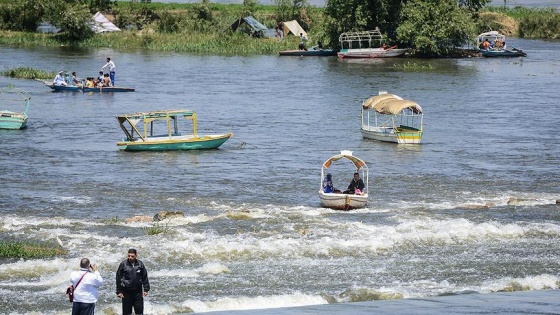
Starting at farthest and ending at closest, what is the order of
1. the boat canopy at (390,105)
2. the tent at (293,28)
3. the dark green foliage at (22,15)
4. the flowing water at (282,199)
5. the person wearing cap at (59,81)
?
the tent at (293,28) < the dark green foliage at (22,15) < the person wearing cap at (59,81) < the boat canopy at (390,105) < the flowing water at (282,199)

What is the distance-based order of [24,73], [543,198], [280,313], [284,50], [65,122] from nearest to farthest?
[280,313] → [543,198] → [65,122] → [24,73] → [284,50]

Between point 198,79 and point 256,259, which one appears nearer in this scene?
point 256,259

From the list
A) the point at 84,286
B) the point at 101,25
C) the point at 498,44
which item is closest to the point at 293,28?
the point at 101,25

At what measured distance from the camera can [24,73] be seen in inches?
2847

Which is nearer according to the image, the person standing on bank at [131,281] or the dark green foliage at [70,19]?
the person standing on bank at [131,281]

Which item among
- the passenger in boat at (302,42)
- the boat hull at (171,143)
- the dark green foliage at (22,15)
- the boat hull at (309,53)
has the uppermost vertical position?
the dark green foliage at (22,15)

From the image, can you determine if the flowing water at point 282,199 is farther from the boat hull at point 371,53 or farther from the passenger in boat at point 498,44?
the passenger in boat at point 498,44

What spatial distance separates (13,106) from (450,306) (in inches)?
1673

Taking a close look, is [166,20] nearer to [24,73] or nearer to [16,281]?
[24,73]

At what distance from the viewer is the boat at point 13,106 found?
1973 inches

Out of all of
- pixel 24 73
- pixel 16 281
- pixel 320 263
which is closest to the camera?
pixel 16 281

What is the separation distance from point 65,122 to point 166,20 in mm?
49735

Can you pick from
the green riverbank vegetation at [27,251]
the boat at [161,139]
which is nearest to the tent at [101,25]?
the boat at [161,139]

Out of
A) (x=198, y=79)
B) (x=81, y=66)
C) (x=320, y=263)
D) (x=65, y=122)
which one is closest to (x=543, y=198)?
(x=320, y=263)
